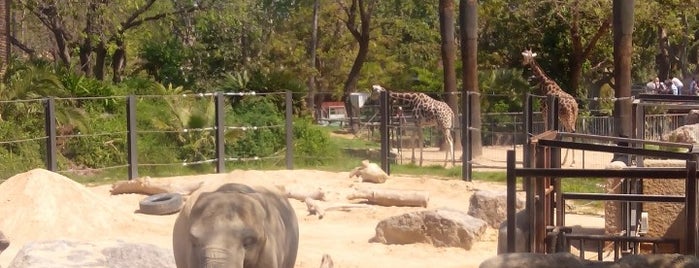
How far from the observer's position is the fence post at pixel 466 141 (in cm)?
1889

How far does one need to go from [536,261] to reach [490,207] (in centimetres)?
810

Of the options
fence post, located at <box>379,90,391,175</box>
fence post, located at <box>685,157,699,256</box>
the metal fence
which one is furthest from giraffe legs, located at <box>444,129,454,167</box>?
fence post, located at <box>685,157,699,256</box>

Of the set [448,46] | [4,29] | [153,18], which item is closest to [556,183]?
[4,29]

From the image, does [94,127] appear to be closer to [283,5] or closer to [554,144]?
[554,144]

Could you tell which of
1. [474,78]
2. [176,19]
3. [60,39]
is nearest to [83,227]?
[474,78]

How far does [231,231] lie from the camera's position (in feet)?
20.7

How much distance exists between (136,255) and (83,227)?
11.9 ft

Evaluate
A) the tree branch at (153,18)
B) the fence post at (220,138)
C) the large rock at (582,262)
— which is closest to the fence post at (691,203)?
the large rock at (582,262)

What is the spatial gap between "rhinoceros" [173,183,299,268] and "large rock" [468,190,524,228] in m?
6.12

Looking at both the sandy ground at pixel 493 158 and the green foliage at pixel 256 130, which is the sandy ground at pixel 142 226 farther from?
the green foliage at pixel 256 130

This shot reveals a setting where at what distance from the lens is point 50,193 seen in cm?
1301

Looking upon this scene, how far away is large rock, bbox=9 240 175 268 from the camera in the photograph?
28.3ft

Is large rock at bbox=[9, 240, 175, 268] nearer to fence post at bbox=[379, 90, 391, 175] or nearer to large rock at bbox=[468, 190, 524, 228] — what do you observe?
large rock at bbox=[468, 190, 524, 228]

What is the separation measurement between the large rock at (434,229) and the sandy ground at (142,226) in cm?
12
